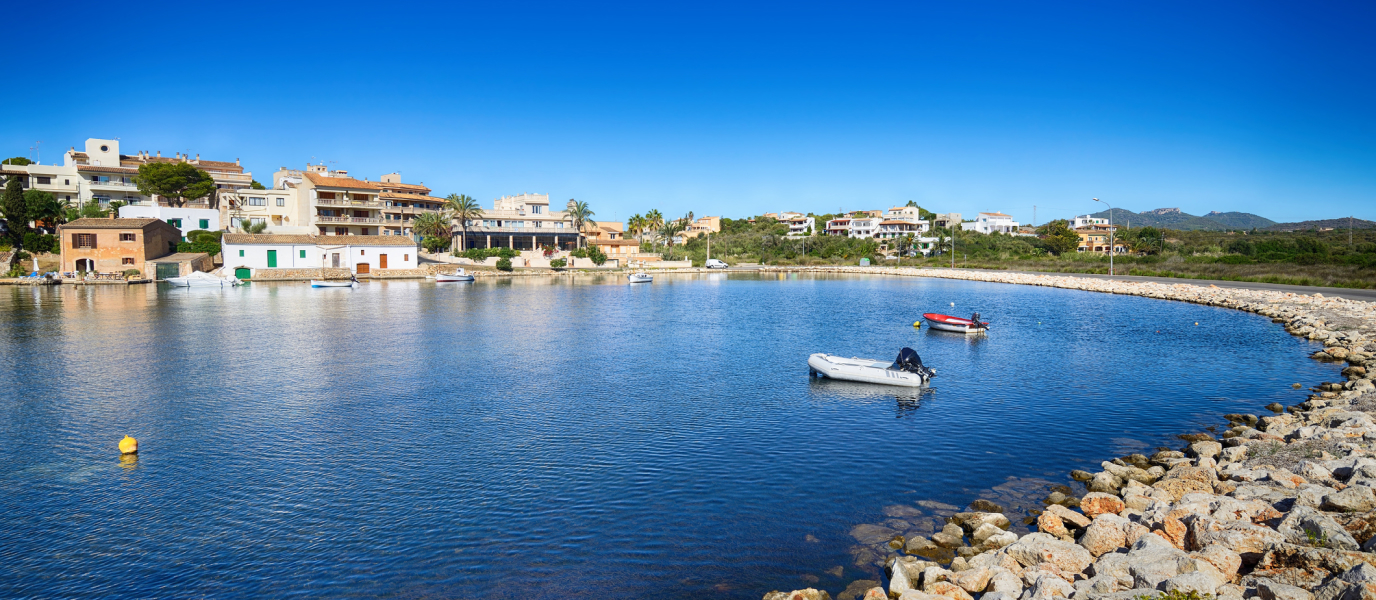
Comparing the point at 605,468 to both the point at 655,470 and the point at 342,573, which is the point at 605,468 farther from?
the point at 342,573

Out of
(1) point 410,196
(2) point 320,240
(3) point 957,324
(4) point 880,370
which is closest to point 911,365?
(4) point 880,370

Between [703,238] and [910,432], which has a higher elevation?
[703,238]

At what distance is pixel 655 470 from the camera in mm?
15602

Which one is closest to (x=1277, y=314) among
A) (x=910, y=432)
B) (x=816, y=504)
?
(x=910, y=432)

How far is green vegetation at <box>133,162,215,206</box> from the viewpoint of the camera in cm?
9200

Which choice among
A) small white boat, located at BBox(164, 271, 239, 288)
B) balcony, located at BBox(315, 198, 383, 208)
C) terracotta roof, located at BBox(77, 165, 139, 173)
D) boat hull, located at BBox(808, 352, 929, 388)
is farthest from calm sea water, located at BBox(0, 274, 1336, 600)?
terracotta roof, located at BBox(77, 165, 139, 173)

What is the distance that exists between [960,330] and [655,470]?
27.0 m

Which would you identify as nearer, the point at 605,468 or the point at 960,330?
the point at 605,468

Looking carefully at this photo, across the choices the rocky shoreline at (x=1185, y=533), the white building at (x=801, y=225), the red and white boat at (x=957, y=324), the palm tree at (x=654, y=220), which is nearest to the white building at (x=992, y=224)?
the white building at (x=801, y=225)

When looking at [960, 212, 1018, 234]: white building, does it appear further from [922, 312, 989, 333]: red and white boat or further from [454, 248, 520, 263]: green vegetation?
[922, 312, 989, 333]: red and white boat

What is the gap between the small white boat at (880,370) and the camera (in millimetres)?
24141

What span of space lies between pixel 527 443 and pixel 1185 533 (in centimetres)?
1276

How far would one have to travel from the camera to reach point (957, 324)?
38.6 metres

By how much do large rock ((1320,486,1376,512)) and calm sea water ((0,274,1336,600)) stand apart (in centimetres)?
498
